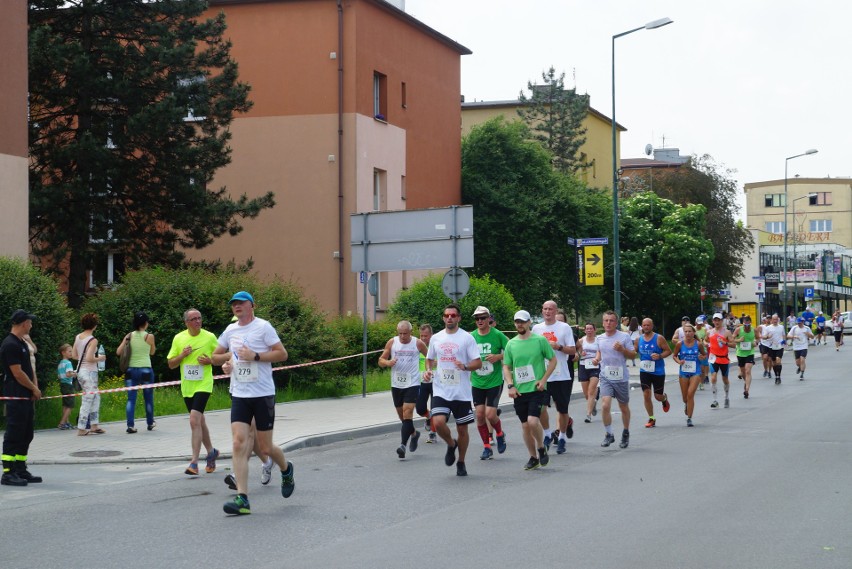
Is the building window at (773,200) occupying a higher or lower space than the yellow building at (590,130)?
higher

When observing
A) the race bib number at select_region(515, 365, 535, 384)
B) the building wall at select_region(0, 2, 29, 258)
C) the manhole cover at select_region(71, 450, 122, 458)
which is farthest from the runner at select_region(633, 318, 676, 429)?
the building wall at select_region(0, 2, 29, 258)

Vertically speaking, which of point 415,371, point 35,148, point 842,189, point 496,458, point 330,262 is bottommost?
point 496,458

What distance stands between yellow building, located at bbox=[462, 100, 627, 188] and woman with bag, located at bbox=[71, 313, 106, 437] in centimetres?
5329

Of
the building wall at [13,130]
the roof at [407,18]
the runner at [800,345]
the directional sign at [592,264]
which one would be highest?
the roof at [407,18]

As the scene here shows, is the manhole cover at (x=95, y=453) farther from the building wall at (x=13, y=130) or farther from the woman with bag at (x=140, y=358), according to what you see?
the building wall at (x=13, y=130)

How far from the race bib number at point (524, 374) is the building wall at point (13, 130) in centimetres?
1321

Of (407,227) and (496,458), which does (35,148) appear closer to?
(407,227)

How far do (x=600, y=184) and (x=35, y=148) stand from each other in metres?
48.6

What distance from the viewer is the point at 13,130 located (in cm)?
2341

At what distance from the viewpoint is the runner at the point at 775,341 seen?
3194 cm

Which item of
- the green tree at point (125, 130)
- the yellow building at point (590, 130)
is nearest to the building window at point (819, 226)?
the yellow building at point (590, 130)

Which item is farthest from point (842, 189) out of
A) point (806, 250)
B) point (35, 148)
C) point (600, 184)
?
point (35, 148)

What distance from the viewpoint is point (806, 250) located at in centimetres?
11762

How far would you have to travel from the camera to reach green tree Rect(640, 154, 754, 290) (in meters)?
63.5
